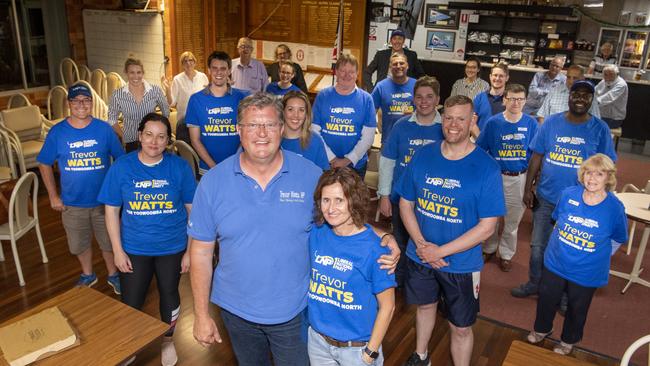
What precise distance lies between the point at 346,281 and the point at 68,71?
26.3 feet

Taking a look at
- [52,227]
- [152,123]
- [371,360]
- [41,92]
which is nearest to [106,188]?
[152,123]

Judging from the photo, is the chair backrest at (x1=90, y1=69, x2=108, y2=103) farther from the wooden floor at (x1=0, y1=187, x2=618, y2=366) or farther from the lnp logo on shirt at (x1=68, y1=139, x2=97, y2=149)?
the lnp logo on shirt at (x1=68, y1=139, x2=97, y2=149)

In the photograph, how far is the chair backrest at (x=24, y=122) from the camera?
20.5ft

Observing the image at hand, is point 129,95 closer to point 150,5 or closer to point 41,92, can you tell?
point 150,5

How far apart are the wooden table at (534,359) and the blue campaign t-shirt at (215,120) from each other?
2.79m

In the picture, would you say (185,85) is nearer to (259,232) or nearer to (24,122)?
(24,122)

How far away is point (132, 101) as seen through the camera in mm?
4672

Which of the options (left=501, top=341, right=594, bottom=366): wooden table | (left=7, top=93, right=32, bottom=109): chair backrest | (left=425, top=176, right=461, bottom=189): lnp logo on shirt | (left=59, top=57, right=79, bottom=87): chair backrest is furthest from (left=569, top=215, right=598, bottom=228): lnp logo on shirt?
(left=59, top=57, right=79, bottom=87): chair backrest

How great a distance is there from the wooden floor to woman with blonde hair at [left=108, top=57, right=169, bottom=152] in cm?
124

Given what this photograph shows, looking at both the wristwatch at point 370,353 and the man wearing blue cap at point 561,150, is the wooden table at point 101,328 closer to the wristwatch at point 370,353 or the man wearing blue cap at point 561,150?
the wristwatch at point 370,353

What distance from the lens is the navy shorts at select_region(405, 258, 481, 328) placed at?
9.25 feet

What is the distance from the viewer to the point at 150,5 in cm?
805

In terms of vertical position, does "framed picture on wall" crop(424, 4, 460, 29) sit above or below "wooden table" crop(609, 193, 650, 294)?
above

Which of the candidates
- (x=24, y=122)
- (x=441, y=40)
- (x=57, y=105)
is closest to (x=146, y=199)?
(x=24, y=122)
